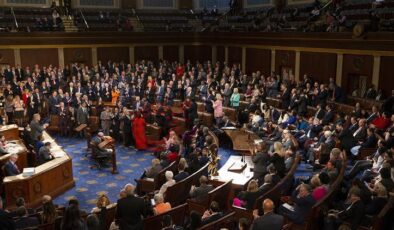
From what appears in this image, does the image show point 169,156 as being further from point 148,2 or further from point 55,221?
point 148,2

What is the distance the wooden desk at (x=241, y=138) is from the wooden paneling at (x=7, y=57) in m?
13.6

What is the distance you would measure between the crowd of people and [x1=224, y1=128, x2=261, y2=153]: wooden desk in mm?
384

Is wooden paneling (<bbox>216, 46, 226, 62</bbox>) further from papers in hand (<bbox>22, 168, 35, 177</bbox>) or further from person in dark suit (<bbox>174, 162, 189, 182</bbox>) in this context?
papers in hand (<bbox>22, 168, 35, 177</bbox>)

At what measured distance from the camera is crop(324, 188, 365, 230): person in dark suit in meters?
6.48

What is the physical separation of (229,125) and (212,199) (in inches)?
250

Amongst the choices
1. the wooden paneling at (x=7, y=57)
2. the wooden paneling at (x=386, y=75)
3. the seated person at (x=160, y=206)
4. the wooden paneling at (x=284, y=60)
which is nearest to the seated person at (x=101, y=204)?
the seated person at (x=160, y=206)

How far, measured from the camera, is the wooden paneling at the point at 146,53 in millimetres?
24500

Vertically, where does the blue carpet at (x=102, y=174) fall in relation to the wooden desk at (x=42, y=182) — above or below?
below

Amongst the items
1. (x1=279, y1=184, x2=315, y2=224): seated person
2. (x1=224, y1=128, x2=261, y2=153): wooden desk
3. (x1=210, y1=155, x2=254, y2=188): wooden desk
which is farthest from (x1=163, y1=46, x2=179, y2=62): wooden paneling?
(x1=279, y1=184, x2=315, y2=224): seated person

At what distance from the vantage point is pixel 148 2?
90.3ft

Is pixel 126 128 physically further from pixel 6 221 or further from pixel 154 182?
pixel 6 221

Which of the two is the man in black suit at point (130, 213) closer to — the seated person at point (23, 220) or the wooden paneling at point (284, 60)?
the seated person at point (23, 220)

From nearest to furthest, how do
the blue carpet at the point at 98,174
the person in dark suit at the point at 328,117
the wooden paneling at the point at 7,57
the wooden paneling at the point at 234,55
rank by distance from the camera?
the blue carpet at the point at 98,174 < the person in dark suit at the point at 328,117 < the wooden paneling at the point at 7,57 < the wooden paneling at the point at 234,55

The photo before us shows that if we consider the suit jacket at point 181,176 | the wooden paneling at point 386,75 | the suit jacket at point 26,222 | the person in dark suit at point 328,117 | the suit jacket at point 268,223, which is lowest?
the suit jacket at point 26,222
